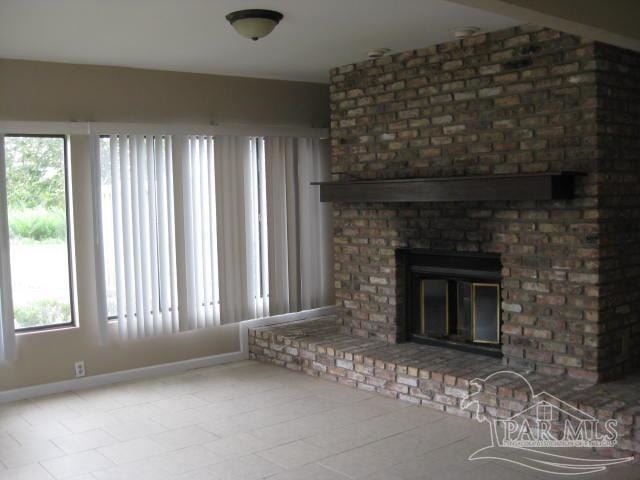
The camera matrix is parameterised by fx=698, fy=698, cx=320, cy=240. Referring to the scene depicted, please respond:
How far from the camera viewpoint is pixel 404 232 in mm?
5406

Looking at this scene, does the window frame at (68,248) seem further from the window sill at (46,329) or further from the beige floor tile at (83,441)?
the beige floor tile at (83,441)

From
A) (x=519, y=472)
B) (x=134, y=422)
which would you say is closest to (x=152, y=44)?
(x=134, y=422)

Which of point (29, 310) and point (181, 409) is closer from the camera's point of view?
point (181, 409)

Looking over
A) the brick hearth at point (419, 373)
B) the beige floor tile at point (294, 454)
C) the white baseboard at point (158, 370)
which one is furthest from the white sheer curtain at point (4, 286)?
the beige floor tile at point (294, 454)

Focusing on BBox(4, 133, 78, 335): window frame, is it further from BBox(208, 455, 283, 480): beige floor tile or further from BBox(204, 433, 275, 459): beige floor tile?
BBox(208, 455, 283, 480): beige floor tile

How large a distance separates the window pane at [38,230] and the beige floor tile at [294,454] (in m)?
2.29

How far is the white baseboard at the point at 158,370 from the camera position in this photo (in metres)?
5.23

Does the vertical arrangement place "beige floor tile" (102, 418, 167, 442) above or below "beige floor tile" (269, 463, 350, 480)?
above

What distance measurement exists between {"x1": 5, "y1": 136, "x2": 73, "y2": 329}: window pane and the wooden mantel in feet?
6.83

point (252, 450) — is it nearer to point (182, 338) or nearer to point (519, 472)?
point (519, 472)

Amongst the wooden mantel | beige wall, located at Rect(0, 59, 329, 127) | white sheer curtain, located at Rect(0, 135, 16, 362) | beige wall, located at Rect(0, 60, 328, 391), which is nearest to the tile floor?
beige wall, located at Rect(0, 60, 328, 391)

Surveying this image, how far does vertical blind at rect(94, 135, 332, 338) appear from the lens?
549 cm

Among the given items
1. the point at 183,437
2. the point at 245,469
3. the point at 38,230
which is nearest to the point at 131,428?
the point at 183,437

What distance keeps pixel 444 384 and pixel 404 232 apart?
1311mm
